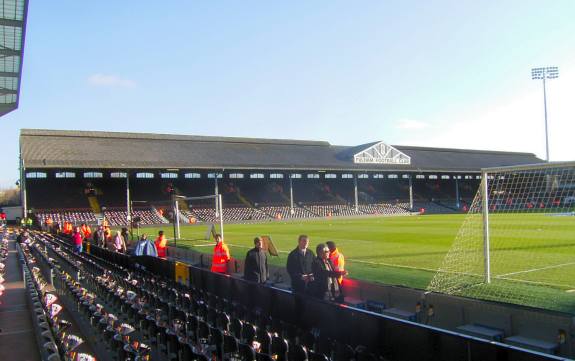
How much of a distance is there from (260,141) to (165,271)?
140 ft

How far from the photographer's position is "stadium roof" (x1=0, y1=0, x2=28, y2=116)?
14.5 metres

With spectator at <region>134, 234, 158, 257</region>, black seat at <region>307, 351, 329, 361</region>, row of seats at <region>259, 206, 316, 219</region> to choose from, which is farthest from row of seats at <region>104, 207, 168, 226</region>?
black seat at <region>307, 351, 329, 361</region>

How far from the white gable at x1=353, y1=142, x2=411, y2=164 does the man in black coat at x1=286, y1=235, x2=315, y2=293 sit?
44.0m

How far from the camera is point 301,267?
7.25 meters

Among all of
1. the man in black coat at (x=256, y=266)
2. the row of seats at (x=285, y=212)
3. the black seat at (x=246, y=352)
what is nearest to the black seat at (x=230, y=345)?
the black seat at (x=246, y=352)

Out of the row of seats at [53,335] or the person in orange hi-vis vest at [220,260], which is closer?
the row of seats at [53,335]

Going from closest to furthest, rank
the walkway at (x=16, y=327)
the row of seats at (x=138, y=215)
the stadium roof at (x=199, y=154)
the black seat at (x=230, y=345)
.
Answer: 1. the black seat at (x=230, y=345)
2. the walkway at (x=16, y=327)
3. the stadium roof at (x=199, y=154)
4. the row of seats at (x=138, y=215)

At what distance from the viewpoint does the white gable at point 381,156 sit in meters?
51.3

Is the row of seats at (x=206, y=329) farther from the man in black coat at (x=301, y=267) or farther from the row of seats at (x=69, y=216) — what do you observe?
the row of seats at (x=69, y=216)

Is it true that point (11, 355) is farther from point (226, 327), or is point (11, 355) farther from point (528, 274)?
point (528, 274)

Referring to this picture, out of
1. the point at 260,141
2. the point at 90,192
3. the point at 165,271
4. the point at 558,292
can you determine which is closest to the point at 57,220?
the point at 90,192

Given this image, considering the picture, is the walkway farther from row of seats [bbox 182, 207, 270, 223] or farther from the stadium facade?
row of seats [bbox 182, 207, 270, 223]

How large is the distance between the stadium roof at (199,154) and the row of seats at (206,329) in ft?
99.8

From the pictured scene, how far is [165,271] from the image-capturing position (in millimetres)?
11297
